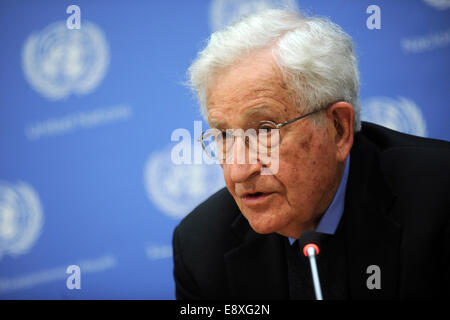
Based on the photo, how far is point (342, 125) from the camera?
1327mm

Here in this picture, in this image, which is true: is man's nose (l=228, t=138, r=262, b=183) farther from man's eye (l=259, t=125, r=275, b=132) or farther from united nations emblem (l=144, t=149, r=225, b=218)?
united nations emblem (l=144, t=149, r=225, b=218)

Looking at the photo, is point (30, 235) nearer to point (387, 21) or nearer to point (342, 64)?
point (342, 64)

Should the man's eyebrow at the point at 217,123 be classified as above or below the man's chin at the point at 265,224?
above

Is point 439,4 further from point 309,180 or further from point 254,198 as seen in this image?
point 254,198

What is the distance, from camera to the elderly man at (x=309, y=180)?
4.06 ft

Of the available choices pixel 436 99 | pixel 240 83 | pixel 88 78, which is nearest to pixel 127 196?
pixel 88 78

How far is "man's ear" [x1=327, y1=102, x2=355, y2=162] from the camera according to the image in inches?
50.8

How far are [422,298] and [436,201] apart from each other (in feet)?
0.98

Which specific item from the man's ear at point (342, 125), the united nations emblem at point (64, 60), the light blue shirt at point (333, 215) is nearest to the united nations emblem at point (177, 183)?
the united nations emblem at point (64, 60)

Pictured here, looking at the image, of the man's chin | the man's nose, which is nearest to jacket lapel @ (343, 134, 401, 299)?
the man's chin

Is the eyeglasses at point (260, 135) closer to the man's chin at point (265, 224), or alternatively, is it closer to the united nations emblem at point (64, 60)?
the man's chin at point (265, 224)

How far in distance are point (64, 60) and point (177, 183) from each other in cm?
97

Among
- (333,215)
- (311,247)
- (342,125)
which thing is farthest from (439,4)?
(311,247)
